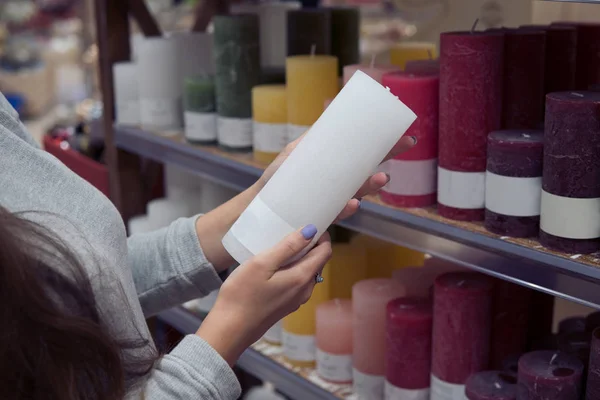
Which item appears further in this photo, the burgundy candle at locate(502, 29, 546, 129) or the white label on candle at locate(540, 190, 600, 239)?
the burgundy candle at locate(502, 29, 546, 129)

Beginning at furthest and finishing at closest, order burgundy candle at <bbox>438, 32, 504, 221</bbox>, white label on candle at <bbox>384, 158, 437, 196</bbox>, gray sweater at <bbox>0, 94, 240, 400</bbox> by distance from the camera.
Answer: white label on candle at <bbox>384, 158, 437, 196</bbox> → burgundy candle at <bbox>438, 32, 504, 221</bbox> → gray sweater at <bbox>0, 94, 240, 400</bbox>

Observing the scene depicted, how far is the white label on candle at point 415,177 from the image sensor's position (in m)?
1.24

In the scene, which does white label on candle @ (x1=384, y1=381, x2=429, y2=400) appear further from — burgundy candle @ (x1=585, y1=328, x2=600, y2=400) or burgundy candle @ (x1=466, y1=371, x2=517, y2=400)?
burgundy candle @ (x1=585, y1=328, x2=600, y2=400)

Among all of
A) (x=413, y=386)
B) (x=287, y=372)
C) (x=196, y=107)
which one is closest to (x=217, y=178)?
(x=196, y=107)

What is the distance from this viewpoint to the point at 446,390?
1.30 metres

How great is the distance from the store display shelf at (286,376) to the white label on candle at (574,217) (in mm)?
600

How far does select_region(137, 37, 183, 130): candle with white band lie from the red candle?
688 millimetres

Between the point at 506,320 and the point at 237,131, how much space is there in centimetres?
65

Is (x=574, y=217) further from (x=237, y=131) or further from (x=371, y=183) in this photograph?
(x=237, y=131)

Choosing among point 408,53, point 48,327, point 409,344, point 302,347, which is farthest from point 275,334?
point 48,327

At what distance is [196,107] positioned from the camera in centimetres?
169

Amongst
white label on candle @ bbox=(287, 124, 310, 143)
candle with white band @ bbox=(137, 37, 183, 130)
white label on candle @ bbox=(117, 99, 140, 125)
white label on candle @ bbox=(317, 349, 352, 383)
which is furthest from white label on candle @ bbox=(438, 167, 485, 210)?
white label on candle @ bbox=(117, 99, 140, 125)

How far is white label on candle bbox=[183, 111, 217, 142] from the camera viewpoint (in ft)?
5.52

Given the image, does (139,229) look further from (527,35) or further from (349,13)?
(527,35)
